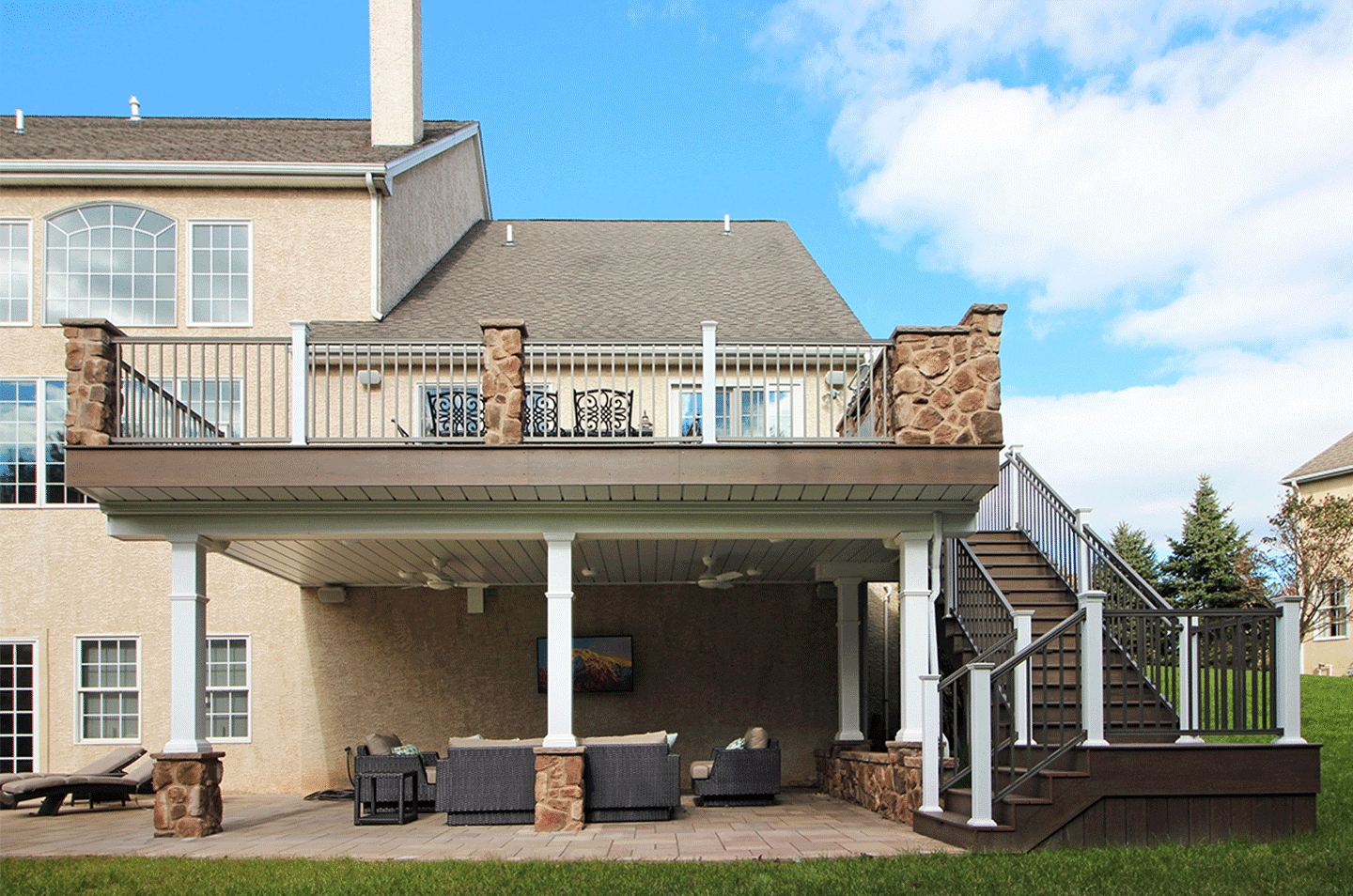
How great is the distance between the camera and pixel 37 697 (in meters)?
14.1

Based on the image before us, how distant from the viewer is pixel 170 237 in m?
15.0

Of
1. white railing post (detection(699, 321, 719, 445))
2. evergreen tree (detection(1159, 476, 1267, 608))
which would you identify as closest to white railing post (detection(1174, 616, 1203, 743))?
white railing post (detection(699, 321, 719, 445))

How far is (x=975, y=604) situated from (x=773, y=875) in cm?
509

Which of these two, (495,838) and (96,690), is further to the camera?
(96,690)

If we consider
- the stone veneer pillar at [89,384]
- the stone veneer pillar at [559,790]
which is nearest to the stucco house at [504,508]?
the stone veneer pillar at [89,384]

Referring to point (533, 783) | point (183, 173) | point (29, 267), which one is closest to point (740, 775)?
point (533, 783)

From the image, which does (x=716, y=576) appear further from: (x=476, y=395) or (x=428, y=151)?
(x=428, y=151)

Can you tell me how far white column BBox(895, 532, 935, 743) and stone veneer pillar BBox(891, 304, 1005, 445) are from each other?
1.12 meters

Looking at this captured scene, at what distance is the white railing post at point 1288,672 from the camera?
26.7 ft

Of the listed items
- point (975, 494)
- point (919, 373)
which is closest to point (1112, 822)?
point (975, 494)

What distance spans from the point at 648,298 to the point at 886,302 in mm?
3543

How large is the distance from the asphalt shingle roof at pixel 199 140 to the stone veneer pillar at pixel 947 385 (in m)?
9.27

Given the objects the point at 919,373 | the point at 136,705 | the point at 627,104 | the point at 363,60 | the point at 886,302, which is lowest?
the point at 136,705

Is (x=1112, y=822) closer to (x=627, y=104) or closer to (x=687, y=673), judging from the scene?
(x=687, y=673)
